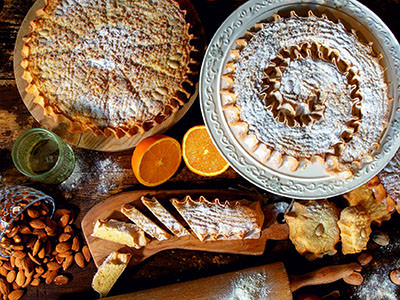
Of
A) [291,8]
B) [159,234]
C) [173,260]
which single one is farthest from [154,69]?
[173,260]

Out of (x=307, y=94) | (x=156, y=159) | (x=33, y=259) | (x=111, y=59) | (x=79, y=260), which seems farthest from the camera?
(x=79, y=260)

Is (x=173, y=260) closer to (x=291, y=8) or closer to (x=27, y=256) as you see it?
(x=27, y=256)

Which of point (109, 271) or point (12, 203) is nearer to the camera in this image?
point (12, 203)

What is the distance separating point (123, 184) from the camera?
119 inches

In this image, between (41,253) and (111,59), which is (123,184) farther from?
(111,59)

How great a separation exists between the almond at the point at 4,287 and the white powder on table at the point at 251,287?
169 cm

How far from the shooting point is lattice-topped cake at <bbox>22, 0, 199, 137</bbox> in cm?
263

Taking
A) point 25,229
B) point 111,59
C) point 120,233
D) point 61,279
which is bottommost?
point 61,279

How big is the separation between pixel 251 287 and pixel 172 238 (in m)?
0.71

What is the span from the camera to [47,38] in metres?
2.64

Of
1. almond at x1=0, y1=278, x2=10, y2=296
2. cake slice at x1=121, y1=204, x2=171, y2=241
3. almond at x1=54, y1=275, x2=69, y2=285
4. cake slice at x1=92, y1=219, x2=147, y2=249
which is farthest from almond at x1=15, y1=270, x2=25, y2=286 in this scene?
cake slice at x1=121, y1=204, x2=171, y2=241

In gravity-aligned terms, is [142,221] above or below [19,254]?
above

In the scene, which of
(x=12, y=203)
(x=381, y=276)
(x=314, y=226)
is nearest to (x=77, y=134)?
(x=12, y=203)

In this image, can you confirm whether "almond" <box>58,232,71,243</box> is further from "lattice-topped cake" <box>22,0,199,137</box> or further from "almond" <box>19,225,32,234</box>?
"lattice-topped cake" <box>22,0,199,137</box>
